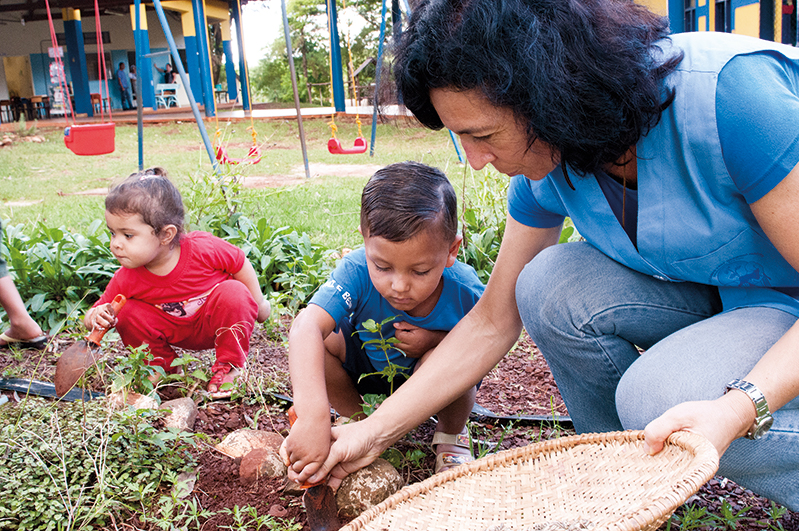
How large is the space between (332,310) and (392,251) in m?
0.26

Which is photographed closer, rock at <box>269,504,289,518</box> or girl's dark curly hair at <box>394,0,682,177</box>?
girl's dark curly hair at <box>394,0,682,177</box>

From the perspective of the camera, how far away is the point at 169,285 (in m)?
2.59

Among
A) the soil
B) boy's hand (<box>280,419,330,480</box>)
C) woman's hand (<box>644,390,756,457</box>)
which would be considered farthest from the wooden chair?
woman's hand (<box>644,390,756,457</box>)

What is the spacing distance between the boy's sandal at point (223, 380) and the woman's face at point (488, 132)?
1255mm

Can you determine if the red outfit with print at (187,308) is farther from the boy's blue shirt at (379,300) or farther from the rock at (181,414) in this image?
the boy's blue shirt at (379,300)

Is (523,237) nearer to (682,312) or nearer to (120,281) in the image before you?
(682,312)

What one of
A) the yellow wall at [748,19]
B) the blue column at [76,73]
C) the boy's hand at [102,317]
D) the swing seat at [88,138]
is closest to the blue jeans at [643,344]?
the boy's hand at [102,317]

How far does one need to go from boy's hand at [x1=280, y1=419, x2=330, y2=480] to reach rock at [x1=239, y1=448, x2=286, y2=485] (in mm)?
280

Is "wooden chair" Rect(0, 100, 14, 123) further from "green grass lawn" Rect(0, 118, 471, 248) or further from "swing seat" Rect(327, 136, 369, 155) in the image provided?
"swing seat" Rect(327, 136, 369, 155)

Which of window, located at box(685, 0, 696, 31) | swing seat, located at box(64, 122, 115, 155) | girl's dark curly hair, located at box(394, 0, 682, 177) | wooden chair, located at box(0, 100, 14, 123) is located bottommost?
swing seat, located at box(64, 122, 115, 155)

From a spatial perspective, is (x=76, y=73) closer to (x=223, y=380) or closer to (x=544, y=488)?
(x=223, y=380)

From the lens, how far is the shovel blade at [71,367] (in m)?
2.21

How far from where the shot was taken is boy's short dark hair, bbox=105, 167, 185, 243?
251cm

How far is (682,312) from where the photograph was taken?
5.36 feet
